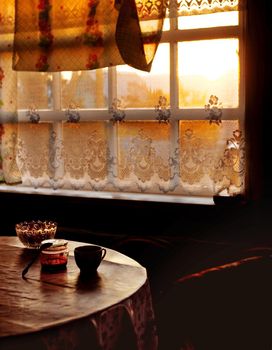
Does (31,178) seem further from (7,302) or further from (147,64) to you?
(7,302)

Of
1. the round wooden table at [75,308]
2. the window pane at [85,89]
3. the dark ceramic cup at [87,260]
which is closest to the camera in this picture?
the round wooden table at [75,308]

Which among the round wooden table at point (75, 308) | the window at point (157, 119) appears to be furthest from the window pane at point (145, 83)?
the round wooden table at point (75, 308)

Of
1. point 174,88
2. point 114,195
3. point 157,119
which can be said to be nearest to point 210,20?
point 174,88

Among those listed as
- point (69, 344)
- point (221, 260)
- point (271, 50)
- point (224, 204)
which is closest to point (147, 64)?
point (271, 50)

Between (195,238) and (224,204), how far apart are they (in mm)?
234

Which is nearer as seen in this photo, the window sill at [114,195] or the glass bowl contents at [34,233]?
the glass bowl contents at [34,233]

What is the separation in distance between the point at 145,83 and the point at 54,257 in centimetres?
140

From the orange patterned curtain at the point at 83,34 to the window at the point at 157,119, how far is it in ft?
0.40

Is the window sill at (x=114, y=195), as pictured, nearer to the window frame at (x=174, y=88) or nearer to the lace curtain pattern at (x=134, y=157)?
the lace curtain pattern at (x=134, y=157)

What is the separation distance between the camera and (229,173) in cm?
297

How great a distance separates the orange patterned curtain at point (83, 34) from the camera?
301 cm

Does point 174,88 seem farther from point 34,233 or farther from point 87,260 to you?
point 87,260

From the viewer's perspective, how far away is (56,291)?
5.99ft

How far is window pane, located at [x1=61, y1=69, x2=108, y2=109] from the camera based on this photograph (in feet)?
10.9
